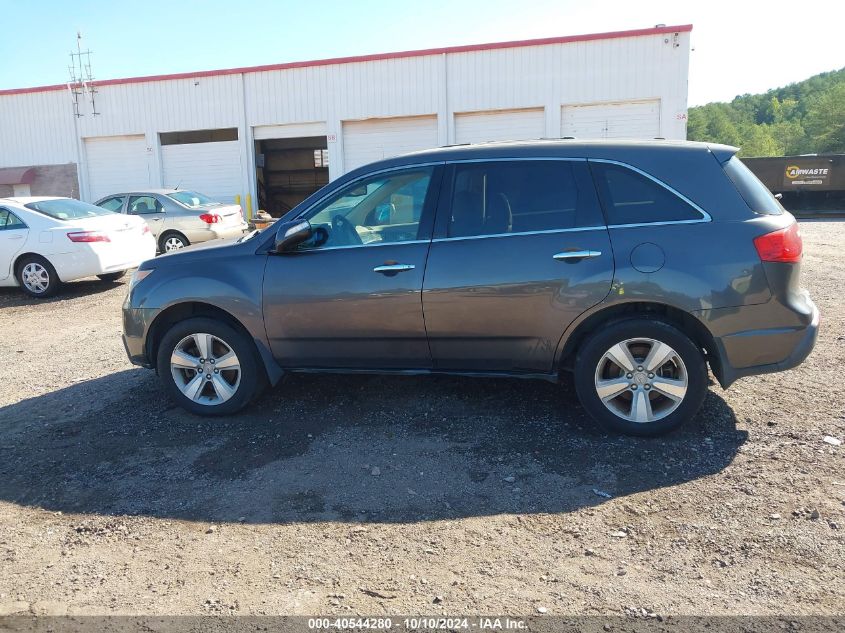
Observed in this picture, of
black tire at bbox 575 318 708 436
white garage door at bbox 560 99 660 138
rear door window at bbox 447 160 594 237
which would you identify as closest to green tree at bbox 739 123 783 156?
white garage door at bbox 560 99 660 138

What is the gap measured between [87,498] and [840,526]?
13.0 feet

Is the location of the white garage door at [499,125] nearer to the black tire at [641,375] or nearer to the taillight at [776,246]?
the taillight at [776,246]

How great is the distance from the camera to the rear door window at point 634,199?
4051 millimetres

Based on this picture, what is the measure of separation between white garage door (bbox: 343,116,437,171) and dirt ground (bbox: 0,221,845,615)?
17.0 m

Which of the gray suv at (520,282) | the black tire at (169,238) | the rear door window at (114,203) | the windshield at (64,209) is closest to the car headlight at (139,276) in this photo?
the gray suv at (520,282)

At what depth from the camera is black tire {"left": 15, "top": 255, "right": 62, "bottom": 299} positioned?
1012cm

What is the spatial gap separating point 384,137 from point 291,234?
1790 centimetres

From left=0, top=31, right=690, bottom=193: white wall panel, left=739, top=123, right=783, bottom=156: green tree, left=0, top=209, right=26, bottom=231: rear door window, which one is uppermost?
left=739, top=123, right=783, bottom=156: green tree

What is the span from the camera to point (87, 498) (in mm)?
3740

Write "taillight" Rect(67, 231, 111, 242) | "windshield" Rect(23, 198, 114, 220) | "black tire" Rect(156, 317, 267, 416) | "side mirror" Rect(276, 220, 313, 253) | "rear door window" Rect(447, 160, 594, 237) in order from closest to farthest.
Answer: "rear door window" Rect(447, 160, 594, 237)
"side mirror" Rect(276, 220, 313, 253)
"black tire" Rect(156, 317, 267, 416)
"taillight" Rect(67, 231, 111, 242)
"windshield" Rect(23, 198, 114, 220)

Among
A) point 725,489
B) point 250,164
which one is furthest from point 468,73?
point 725,489

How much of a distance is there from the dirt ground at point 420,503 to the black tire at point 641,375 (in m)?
0.14

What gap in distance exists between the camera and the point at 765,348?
398 cm

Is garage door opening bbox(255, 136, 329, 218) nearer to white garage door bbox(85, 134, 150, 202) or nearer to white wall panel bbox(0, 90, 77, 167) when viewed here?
white garage door bbox(85, 134, 150, 202)
